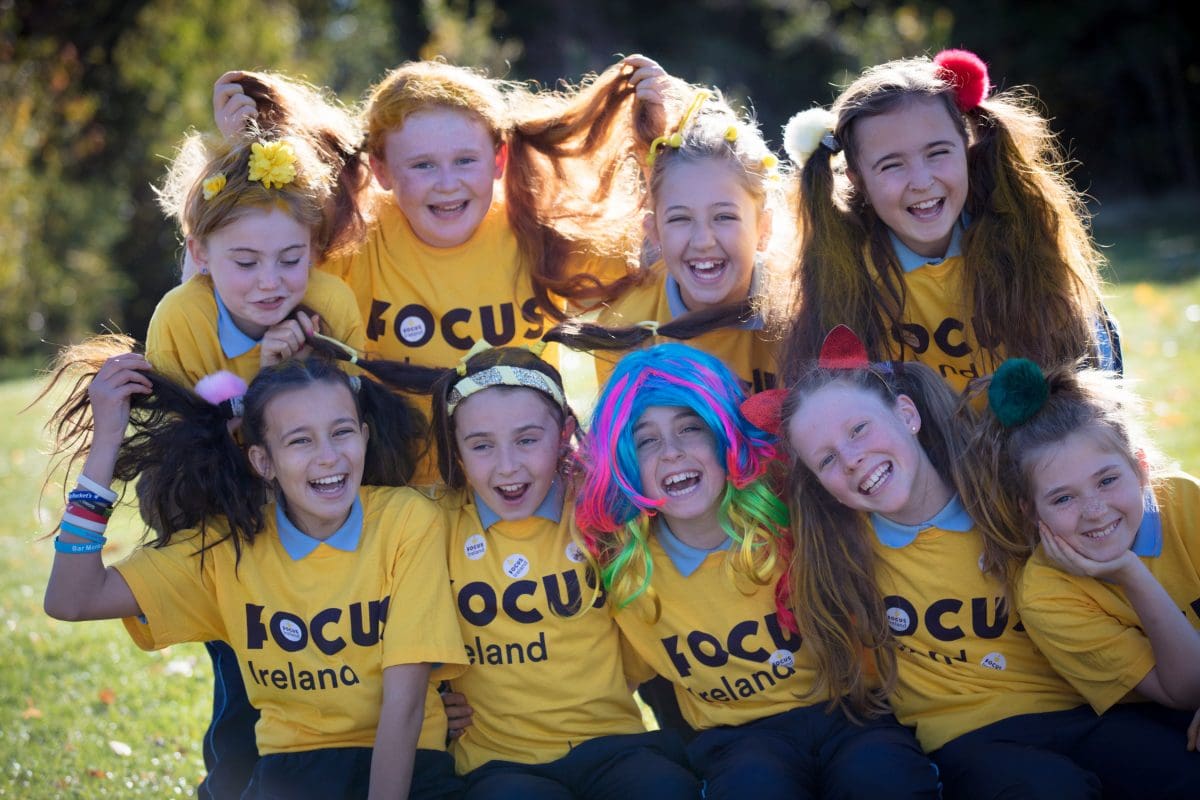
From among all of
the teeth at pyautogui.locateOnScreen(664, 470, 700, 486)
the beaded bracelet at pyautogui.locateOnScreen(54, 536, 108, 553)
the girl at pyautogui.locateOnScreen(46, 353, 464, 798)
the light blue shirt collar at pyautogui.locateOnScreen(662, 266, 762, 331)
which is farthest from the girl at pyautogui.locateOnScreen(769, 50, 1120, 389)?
the beaded bracelet at pyautogui.locateOnScreen(54, 536, 108, 553)

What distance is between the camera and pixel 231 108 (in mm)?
4027

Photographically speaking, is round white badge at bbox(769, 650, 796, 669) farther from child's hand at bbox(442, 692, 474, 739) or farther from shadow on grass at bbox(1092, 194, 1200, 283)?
shadow on grass at bbox(1092, 194, 1200, 283)

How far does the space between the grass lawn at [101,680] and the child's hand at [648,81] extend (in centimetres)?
173

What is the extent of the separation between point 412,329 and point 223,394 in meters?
0.79

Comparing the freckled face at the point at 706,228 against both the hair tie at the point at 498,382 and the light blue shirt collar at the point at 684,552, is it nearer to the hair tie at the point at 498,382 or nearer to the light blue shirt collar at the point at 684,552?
the hair tie at the point at 498,382

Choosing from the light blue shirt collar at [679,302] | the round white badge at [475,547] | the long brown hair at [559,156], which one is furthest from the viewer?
the long brown hair at [559,156]

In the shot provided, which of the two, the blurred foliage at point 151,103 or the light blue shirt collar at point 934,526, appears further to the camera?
the blurred foliage at point 151,103

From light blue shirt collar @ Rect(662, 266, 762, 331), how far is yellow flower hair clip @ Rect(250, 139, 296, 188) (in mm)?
1320

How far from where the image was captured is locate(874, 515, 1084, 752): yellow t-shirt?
3113mm

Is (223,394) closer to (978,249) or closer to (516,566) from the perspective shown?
(516,566)

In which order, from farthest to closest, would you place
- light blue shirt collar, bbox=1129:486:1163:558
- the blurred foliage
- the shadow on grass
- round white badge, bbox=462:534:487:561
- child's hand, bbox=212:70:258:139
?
the blurred foliage < the shadow on grass < child's hand, bbox=212:70:258:139 < round white badge, bbox=462:534:487:561 < light blue shirt collar, bbox=1129:486:1163:558

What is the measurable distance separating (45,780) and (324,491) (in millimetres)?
1555

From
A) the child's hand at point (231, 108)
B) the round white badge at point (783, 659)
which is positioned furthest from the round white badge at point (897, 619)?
the child's hand at point (231, 108)

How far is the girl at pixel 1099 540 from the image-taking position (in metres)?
2.94
